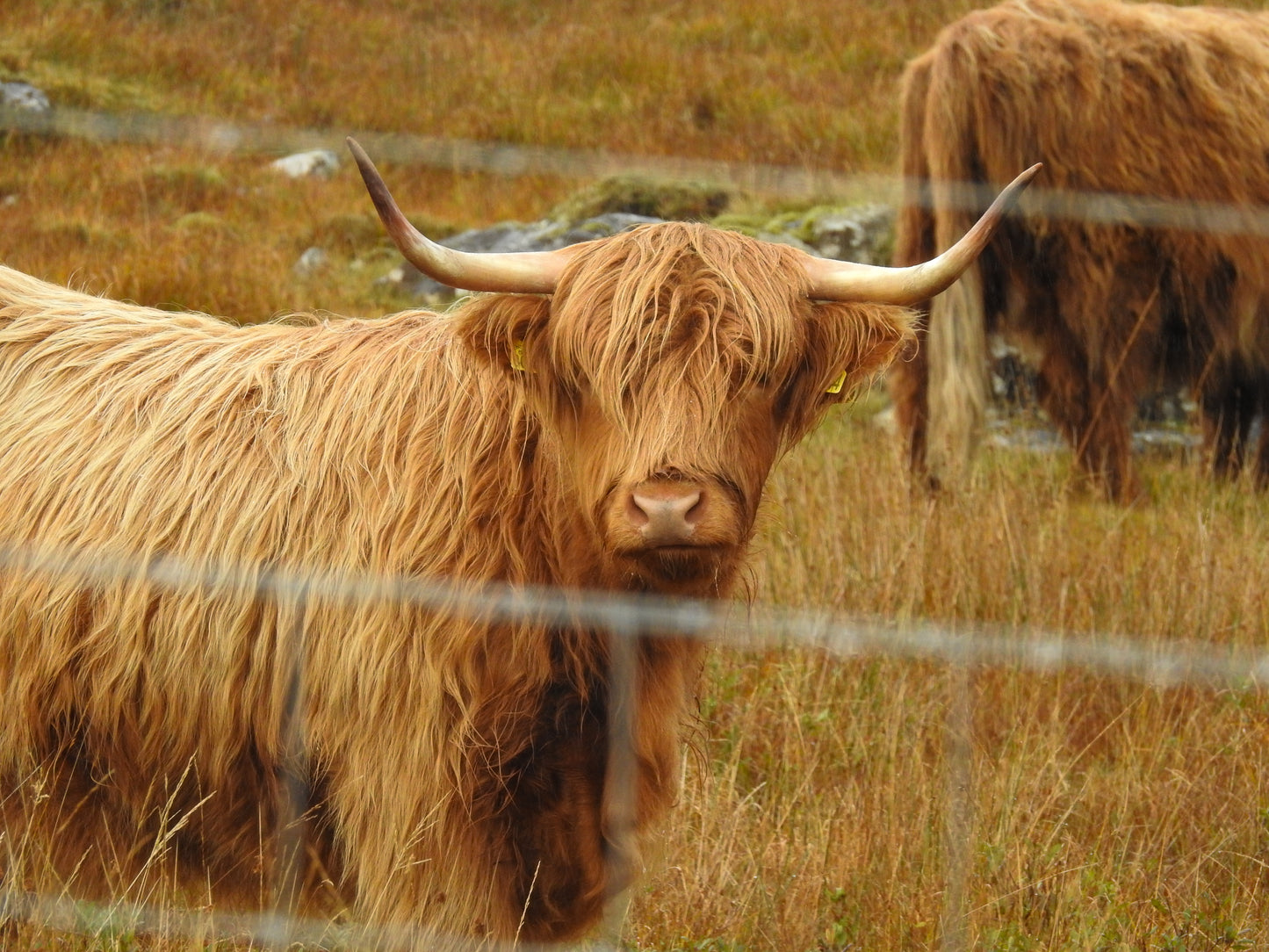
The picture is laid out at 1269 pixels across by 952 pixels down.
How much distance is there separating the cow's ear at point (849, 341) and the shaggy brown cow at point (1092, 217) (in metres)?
2.68

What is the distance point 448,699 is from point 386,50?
873cm

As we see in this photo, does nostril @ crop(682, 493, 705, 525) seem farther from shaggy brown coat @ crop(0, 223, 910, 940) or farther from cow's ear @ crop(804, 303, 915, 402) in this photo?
cow's ear @ crop(804, 303, 915, 402)

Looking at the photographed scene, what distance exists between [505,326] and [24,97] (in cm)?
650

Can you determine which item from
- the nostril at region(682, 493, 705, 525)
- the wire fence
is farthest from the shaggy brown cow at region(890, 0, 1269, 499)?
the nostril at region(682, 493, 705, 525)

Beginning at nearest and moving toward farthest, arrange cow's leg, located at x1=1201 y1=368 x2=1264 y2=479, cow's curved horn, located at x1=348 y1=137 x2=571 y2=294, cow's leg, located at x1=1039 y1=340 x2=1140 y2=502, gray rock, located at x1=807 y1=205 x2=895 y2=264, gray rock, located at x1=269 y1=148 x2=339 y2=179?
cow's curved horn, located at x1=348 y1=137 x2=571 y2=294 → cow's leg, located at x1=1039 y1=340 x2=1140 y2=502 → cow's leg, located at x1=1201 y1=368 x2=1264 y2=479 → gray rock, located at x1=807 y1=205 x2=895 y2=264 → gray rock, located at x1=269 y1=148 x2=339 y2=179

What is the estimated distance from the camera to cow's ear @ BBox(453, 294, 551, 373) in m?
2.22

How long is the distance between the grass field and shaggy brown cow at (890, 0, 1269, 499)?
341mm

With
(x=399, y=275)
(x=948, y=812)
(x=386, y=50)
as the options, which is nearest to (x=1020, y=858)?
(x=948, y=812)

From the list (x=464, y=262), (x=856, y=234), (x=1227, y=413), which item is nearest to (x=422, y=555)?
(x=464, y=262)

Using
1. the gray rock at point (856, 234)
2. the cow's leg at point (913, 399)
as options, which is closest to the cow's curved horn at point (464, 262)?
the cow's leg at point (913, 399)

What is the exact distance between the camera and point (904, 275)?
2.15 metres

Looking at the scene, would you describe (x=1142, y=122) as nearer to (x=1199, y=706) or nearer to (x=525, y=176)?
(x=1199, y=706)

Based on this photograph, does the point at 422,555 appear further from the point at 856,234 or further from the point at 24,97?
the point at 24,97

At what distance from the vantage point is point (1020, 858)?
2506 millimetres
